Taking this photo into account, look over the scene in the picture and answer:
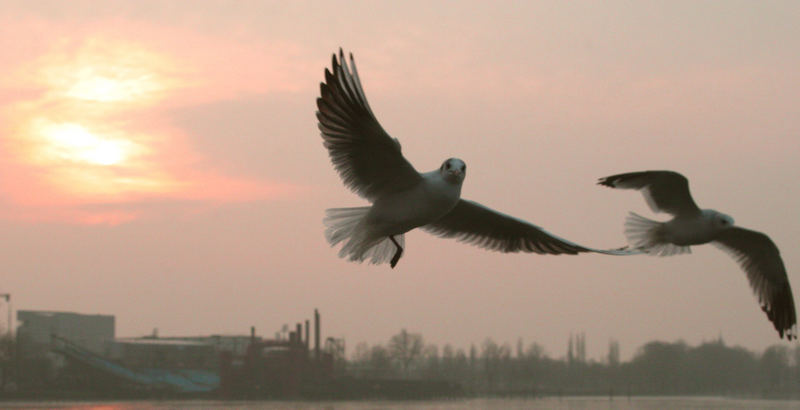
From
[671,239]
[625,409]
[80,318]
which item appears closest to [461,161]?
[671,239]

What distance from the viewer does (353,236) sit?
29.3 ft

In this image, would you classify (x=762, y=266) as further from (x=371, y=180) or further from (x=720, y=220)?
(x=371, y=180)

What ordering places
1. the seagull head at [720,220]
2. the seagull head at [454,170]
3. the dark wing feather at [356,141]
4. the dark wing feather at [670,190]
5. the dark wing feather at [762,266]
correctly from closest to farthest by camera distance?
the seagull head at [454,170] < the dark wing feather at [356,141] < the seagull head at [720,220] < the dark wing feather at [670,190] < the dark wing feather at [762,266]

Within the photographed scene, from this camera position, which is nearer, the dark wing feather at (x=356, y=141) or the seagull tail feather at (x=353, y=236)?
the dark wing feather at (x=356, y=141)

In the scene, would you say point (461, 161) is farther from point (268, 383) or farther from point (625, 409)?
point (625, 409)

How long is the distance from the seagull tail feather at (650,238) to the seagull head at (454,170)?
5355 millimetres

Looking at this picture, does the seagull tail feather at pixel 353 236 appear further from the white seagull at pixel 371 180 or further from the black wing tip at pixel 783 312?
the black wing tip at pixel 783 312

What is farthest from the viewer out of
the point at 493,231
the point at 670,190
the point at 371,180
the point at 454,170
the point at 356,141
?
the point at 670,190

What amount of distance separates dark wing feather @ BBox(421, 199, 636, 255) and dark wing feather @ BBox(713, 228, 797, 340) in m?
4.75

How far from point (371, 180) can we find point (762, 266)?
24.7ft

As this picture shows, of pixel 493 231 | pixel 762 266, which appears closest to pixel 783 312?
pixel 762 266

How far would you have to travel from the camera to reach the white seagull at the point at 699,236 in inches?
510

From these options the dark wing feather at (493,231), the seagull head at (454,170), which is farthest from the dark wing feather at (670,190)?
the seagull head at (454,170)

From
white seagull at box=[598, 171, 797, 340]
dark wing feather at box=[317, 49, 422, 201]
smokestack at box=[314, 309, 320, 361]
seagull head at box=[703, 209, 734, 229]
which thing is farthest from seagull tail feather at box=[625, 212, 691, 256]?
smokestack at box=[314, 309, 320, 361]
